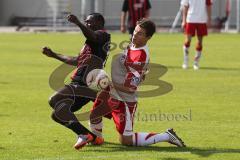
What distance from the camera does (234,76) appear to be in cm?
2012

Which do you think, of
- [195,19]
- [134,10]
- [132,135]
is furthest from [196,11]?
[132,135]

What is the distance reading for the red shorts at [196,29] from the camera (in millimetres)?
22025

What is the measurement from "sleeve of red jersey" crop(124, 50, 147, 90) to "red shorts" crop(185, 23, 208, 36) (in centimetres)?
1143

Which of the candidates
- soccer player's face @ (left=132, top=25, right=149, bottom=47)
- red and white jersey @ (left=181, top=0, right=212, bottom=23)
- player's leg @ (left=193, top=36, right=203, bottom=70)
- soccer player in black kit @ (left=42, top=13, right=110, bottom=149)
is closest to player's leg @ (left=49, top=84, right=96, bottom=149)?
soccer player in black kit @ (left=42, top=13, right=110, bottom=149)

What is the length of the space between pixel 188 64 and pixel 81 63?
12628 millimetres

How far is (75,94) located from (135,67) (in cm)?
89

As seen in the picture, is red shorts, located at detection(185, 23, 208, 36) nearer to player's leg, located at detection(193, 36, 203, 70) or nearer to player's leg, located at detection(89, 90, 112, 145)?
player's leg, located at detection(193, 36, 203, 70)

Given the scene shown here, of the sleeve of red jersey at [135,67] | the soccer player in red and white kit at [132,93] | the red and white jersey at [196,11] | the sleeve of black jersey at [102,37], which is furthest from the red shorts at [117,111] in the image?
the red and white jersey at [196,11]

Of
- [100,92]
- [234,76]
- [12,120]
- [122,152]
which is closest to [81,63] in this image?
[100,92]

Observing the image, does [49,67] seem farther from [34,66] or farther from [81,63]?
[81,63]

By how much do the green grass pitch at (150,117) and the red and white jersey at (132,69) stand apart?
71 cm

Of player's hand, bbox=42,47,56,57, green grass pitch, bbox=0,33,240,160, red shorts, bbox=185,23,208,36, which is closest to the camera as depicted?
green grass pitch, bbox=0,33,240,160

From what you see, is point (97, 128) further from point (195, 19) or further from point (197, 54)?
point (195, 19)

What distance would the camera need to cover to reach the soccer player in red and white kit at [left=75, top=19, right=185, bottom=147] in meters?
10.7
